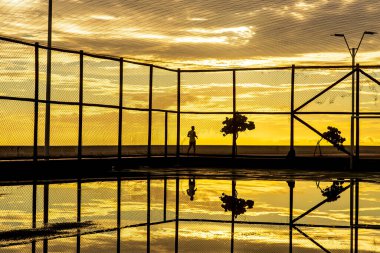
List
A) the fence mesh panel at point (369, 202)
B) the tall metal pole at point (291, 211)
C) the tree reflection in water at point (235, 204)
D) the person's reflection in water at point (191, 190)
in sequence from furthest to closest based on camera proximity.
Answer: the person's reflection in water at point (191, 190) → the tree reflection in water at point (235, 204) → the fence mesh panel at point (369, 202) → the tall metal pole at point (291, 211)

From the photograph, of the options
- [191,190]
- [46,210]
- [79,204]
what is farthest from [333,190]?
[46,210]

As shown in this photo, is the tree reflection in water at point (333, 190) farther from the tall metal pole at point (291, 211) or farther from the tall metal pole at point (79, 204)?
the tall metal pole at point (79, 204)

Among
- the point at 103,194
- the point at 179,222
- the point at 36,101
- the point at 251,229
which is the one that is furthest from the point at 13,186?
the point at 251,229

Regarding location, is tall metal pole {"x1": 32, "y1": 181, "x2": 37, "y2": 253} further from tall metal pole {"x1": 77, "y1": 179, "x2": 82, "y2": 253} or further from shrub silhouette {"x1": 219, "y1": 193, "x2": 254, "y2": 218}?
A: shrub silhouette {"x1": 219, "y1": 193, "x2": 254, "y2": 218}

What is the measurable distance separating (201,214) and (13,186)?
7.44 m

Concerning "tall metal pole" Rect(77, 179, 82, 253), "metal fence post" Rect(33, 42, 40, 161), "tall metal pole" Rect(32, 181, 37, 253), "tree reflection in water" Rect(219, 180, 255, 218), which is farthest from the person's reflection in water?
"metal fence post" Rect(33, 42, 40, 161)

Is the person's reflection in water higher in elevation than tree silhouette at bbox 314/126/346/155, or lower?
lower

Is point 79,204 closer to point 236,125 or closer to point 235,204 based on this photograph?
point 235,204

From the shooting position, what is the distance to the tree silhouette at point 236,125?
31.4 m

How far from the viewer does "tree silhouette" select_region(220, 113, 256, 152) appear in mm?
31377

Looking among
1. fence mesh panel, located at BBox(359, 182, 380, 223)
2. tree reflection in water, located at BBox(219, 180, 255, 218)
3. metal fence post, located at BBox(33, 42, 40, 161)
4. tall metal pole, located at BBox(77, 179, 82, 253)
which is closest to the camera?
tall metal pole, located at BBox(77, 179, 82, 253)

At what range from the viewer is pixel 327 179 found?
25.1m

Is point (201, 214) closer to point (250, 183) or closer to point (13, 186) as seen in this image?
point (13, 186)

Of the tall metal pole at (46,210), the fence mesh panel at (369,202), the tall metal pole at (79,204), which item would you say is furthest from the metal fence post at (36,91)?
the fence mesh panel at (369,202)
